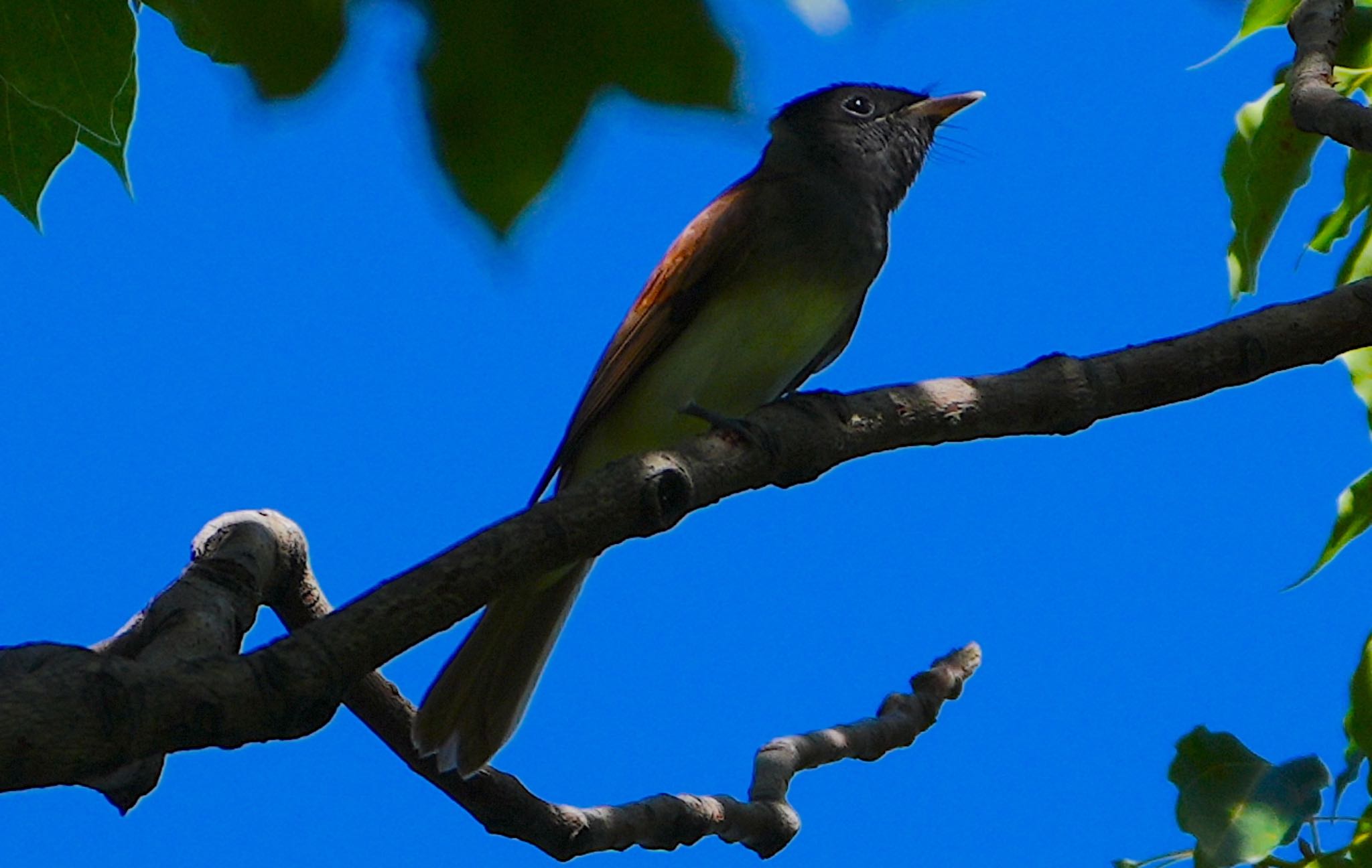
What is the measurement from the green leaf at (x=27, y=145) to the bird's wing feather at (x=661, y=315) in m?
1.99

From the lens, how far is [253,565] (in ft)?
8.07

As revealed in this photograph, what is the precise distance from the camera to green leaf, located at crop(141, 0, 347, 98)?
122cm

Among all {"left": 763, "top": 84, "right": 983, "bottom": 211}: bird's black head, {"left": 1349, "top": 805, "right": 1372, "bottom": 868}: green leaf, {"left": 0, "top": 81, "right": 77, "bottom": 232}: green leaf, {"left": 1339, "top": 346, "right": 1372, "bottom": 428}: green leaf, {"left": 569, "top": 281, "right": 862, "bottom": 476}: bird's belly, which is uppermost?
{"left": 763, "top": 84, "right": 983, "bottom": 211}: bird's black head

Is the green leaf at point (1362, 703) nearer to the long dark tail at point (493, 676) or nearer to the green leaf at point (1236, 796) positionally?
the green leaf at point (1236, 796)

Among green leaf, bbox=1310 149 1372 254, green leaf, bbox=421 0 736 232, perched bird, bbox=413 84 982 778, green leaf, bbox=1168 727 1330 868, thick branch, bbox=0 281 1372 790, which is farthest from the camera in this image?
perched bird, bbox=413 84 982 778

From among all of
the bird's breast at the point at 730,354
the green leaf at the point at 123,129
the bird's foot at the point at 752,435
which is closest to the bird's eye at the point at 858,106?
the bird's breast at the point at 730,354

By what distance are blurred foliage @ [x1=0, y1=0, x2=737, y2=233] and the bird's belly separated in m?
2.18

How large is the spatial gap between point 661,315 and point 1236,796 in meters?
1.69

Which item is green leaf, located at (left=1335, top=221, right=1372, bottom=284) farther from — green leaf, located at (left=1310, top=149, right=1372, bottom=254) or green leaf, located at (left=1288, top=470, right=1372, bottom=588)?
green leaf, located at (left=1288, top=470, right=1372, bottom=588)

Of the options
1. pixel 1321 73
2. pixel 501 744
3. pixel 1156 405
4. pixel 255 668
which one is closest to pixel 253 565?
pixel 501 744

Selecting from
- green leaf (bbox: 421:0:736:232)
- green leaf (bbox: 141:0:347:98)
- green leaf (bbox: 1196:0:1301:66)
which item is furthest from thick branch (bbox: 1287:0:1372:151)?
green leaf (bbox: 141:0:347:98)

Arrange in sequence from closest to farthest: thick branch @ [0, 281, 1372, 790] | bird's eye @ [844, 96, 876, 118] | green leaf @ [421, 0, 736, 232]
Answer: green leaf @ [421, 0, 736, 232] → thick branch @ [0, 281, 1372, 790] → bird's eye @ [844, 96, 876, 118]

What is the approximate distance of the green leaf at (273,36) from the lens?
122 cm

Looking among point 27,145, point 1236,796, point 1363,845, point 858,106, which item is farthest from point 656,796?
point 858,106
